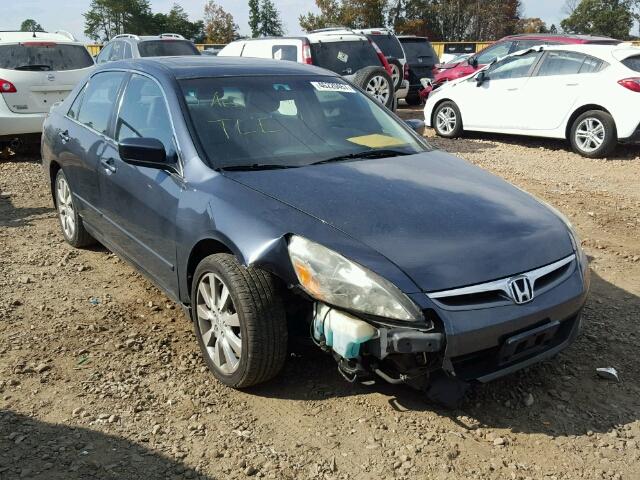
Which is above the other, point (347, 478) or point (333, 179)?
point (333, 179)

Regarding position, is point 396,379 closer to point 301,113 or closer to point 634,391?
point 634,391

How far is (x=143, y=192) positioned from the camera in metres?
3.73

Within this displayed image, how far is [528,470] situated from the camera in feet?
8.81

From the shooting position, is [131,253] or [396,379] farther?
[131,253]

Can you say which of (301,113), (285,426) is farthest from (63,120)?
(285,426)

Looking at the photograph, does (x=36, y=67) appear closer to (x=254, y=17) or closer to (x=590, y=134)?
(x=590, y=134)

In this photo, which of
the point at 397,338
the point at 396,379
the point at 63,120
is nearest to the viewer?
the point at 397,338

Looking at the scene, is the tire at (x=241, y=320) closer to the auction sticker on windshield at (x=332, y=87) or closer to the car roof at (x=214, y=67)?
the car roof at (x=214, y=67)

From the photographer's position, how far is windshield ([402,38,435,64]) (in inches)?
639

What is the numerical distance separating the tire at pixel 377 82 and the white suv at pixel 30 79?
401 cm

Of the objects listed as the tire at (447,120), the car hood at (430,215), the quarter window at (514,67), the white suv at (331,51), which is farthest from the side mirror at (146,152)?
the tire at (447,120)

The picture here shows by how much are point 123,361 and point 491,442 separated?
2015mm

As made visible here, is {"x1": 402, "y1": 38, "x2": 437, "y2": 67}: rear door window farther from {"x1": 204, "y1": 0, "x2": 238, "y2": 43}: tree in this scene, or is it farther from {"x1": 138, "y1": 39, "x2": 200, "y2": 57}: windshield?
{"x1": 204, "y1": 0, "x2": 238, "y2": 43}: tree

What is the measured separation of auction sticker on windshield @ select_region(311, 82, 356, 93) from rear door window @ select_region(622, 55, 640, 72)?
6280 mm
